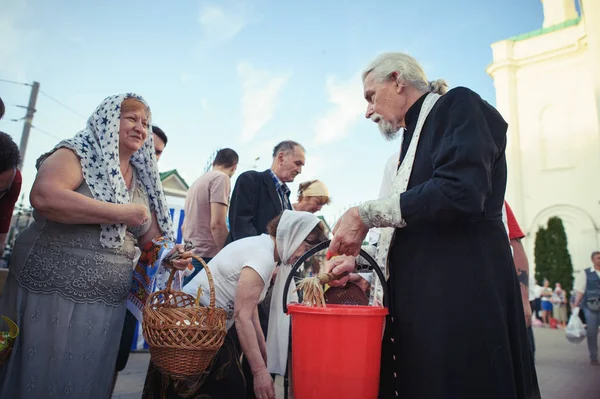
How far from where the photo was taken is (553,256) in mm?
18219

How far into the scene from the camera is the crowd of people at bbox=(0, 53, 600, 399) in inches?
53.5

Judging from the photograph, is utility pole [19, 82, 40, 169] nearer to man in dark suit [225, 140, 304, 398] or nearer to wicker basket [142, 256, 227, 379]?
man in dark suit [225, 140, 304, 398]

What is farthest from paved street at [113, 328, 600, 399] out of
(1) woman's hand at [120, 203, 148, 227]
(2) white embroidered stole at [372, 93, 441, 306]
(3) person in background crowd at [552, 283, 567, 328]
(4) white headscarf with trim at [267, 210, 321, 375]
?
(3) person in background crowd at [552, 283, 567, 328]

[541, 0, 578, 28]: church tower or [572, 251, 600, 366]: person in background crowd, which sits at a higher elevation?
[541, 0, 578, 28]: church tower

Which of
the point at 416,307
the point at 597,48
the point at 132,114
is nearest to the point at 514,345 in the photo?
the point at 416,307

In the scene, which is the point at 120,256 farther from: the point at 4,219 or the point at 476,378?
the point at 476,378

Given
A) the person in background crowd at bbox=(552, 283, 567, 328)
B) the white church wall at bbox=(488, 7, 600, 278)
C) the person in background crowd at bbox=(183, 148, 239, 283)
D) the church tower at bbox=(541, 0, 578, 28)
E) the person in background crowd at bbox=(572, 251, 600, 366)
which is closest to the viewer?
the person in background crowd at bbox=(183, 148, 239, 283)

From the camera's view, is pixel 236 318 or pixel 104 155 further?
pixel 236 318

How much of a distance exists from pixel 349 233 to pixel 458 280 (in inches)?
15.3

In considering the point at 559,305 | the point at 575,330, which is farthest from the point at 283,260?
the point at 559,305

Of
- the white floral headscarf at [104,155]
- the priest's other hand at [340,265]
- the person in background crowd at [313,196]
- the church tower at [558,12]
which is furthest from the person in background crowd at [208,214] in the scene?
the church tower at [558,12]

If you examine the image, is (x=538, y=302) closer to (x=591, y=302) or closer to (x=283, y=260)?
(x=591, y=302)

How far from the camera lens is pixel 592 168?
1880 cm

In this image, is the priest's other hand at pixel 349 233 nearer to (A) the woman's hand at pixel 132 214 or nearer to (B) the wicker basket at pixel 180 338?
(B) the wicker basket at pixel 180 338
